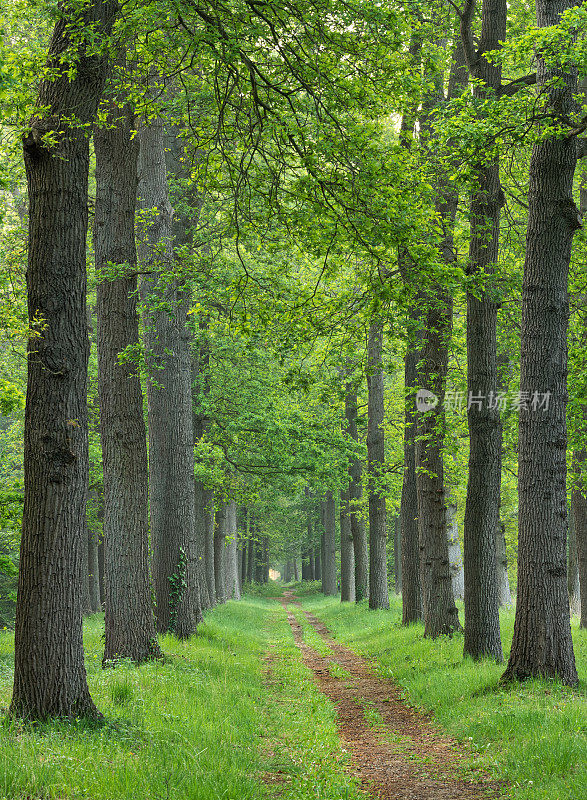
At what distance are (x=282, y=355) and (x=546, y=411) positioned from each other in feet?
11.4

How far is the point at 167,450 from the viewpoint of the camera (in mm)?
13578

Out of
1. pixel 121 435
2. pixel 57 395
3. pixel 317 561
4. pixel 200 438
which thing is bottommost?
pixel 317 561

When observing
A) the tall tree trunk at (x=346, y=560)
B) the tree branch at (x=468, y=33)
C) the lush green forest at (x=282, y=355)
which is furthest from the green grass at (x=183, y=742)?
the tall tree trunk at (x=346, y=560)

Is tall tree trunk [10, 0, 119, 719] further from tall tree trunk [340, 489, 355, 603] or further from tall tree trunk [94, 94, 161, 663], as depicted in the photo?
tall tree trunk [340, 489, 355, 603]

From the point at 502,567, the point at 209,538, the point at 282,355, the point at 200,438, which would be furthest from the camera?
the point at 502,567

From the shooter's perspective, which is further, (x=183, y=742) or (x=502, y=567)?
(x=502, y=567)

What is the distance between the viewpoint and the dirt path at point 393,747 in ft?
19.4

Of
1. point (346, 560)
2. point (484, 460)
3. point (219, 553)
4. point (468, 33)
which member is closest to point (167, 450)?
point (484, 460)

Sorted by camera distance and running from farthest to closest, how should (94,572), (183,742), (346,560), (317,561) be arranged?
(317,561)
(346,560)
(94,572)
(183,742)

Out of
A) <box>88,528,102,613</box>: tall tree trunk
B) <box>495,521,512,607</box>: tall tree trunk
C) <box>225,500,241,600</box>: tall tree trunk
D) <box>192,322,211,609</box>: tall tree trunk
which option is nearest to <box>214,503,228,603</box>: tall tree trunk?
<box>192,322,211,609</box>: tall tree trunk

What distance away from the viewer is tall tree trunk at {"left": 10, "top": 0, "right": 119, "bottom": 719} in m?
6.25

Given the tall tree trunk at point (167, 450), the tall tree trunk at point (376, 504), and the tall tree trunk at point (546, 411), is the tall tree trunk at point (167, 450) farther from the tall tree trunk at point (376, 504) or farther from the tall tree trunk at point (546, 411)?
the tall tree trunk at point (376, 504)

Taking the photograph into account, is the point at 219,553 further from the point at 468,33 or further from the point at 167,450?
the point at 468,33

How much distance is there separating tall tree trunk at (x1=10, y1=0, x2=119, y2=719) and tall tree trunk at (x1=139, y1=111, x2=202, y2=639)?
609 centimetres
